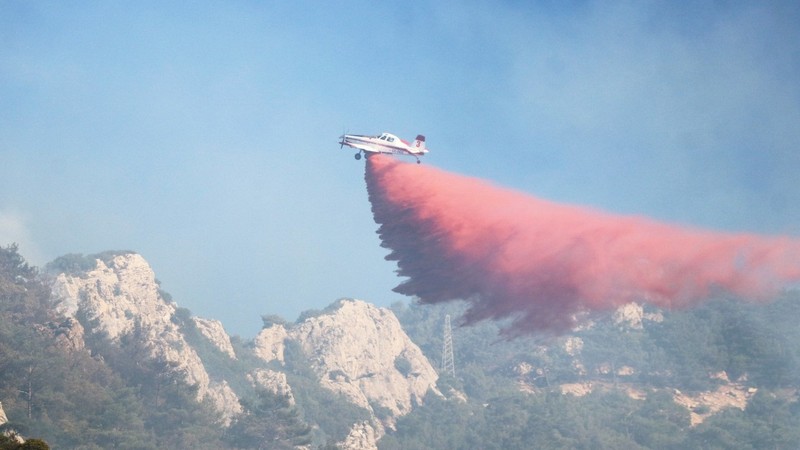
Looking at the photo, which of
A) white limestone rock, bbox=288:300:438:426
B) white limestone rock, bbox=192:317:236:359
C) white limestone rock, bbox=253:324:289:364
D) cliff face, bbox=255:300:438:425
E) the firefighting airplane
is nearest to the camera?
the firefighting airplane

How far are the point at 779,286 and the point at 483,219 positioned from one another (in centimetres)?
2409

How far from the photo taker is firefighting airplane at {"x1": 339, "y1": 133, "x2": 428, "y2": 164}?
68.1 metres

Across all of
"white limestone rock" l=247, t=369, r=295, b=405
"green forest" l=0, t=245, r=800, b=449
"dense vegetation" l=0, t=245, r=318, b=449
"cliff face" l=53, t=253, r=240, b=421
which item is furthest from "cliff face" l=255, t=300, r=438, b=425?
"dense vegetation" l=0, t=245, r=318, b=449

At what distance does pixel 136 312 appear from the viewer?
137875mm

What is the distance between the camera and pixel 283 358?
561ft

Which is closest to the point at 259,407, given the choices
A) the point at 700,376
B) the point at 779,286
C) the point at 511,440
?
the point at 511,440

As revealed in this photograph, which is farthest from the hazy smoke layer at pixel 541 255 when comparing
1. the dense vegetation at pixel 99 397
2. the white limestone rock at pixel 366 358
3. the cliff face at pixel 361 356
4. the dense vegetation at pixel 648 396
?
the white limestone rock at pixel 366 358

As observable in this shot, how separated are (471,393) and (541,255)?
412 ft

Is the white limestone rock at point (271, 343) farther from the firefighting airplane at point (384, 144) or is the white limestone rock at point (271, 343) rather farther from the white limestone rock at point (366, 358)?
the firefighting airplane at point (384, 144)

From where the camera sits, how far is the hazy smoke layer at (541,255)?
193ft

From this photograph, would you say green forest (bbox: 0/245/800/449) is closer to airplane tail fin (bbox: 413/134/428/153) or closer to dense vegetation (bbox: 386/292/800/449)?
dense vegetation (bbox: 386/292/800/449)

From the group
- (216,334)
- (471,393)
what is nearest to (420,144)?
(216,334)

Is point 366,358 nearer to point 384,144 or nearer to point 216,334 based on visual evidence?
point 216,334

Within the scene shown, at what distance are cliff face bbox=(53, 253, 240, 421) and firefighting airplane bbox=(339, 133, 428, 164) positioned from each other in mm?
52320
